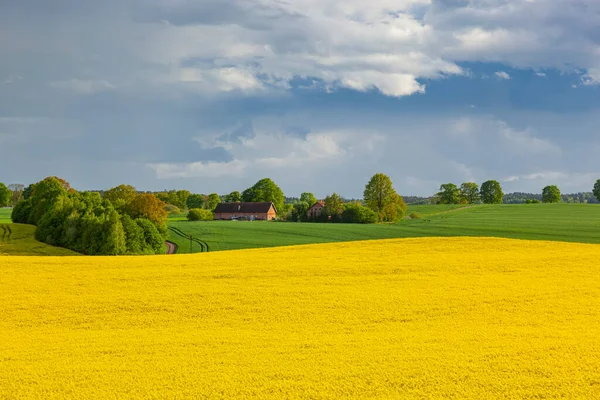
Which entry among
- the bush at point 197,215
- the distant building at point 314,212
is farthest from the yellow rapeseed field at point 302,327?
the bush at point 197,215

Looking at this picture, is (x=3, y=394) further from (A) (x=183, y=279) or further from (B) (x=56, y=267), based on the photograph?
(B) (x=56, y=267)

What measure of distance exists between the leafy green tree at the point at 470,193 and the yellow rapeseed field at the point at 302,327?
11491cm

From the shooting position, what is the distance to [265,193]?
11562 cm

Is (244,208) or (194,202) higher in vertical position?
(194,202)

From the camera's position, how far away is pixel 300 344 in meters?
12.5

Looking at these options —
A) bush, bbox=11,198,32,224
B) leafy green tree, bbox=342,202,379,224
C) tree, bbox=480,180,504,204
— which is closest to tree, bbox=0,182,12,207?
bush, bbox=11,198,32,224

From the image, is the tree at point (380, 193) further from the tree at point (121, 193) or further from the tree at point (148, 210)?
the tree at point (148, 210)

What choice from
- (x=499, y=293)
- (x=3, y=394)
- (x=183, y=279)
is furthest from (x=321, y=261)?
(x=3, y=394)

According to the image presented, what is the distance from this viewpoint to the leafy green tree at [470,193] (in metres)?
138

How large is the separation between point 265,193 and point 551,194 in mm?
84773

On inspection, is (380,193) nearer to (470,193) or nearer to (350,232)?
(350,232)

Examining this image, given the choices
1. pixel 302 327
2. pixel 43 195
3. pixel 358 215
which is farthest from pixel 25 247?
pixel 358 215

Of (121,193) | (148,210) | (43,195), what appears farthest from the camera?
(121,193)

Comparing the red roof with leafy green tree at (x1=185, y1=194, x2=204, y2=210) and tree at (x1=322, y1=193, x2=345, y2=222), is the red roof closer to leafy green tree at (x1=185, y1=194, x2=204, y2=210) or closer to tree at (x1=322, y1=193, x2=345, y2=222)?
tree at (x1=322, y1=193, x2=345, y2=222)
